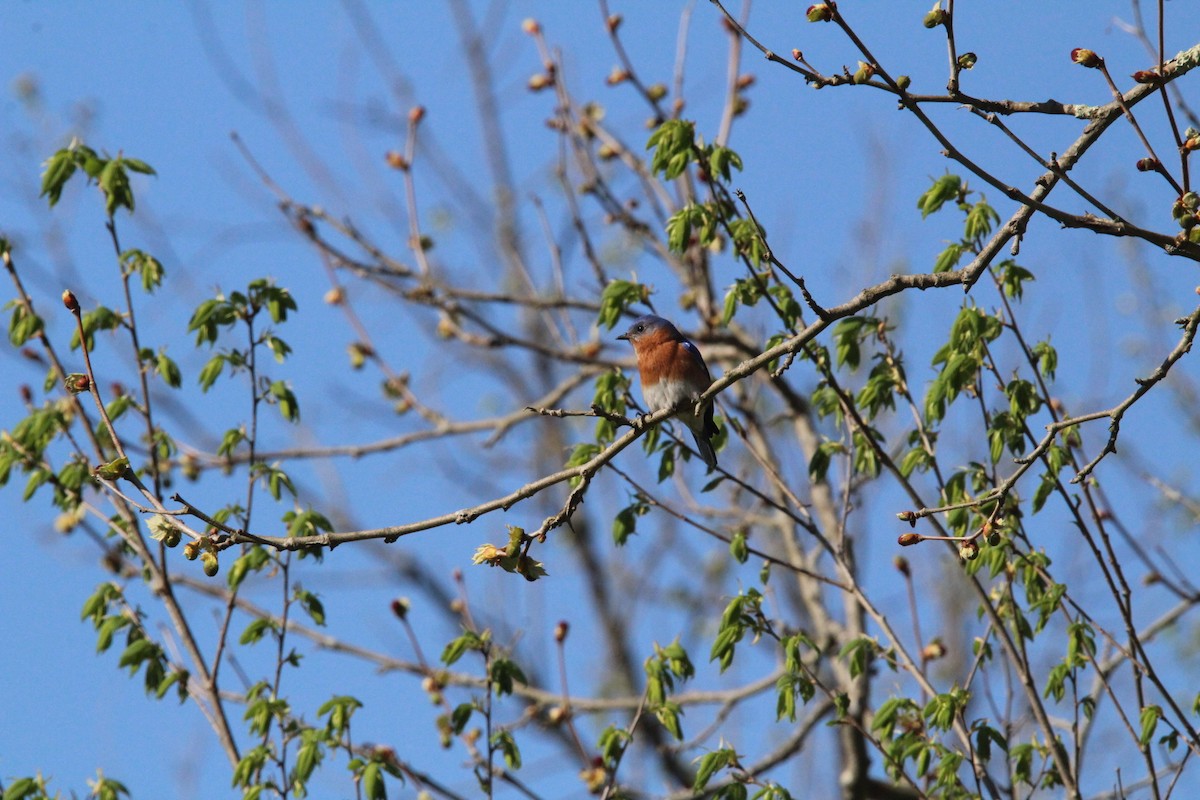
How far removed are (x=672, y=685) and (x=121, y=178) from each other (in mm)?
3177

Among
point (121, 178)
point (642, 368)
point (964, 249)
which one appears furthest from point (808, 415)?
point (121, 178)

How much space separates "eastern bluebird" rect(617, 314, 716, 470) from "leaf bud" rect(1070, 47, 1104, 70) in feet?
8.97

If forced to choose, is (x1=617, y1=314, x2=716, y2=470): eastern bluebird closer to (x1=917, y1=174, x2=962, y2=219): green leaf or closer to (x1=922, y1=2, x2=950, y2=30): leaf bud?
(x1=917, y1=174, x2=962, y2=219): green leaf

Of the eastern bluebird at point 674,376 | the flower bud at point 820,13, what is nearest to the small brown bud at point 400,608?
the eastern bluebird at point 674,376

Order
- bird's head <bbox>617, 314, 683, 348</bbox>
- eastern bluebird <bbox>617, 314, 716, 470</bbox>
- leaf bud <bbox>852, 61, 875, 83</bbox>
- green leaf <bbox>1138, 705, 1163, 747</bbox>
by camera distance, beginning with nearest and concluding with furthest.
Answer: leaf bud <bbox>852, 61, 875, 83</bbox>
green leaf <bbox>1138, 705, 1163, 747</bbox>
eastern bluebird <bbox>617, 314, 716, 470</bbox>
bird's head <bbox>617, 314, 683, 348</bbox>

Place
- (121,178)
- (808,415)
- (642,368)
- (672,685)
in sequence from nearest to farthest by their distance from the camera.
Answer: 1. (672,685)
2. (121,178)
3. (642,368)
4. (808,415)

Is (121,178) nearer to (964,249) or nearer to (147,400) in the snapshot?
(147,400)

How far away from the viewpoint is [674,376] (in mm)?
6375

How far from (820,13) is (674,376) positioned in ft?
9.63

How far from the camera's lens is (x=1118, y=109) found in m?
3.97

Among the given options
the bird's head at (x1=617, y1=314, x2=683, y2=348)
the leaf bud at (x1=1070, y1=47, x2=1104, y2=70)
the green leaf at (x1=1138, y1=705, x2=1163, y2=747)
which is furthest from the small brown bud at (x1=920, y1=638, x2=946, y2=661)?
the leaf bud at (x1=1070, y1=47, x2=1104, y2=70)

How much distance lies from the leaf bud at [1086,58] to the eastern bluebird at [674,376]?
2.73 metres

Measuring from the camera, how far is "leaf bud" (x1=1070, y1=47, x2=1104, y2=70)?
358 cm

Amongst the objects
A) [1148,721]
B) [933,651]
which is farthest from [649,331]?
[1148,721]
